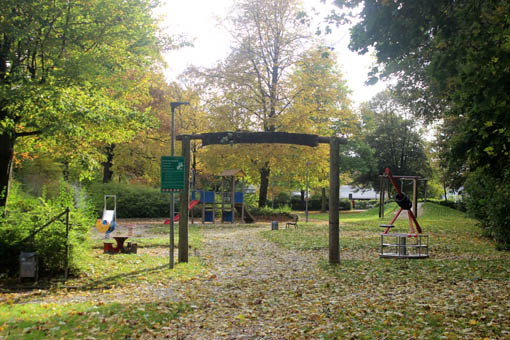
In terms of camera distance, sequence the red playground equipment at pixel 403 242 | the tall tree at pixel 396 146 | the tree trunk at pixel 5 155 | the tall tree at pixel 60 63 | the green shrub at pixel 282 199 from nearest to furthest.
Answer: the tall tree at pixel 60 63, the red playground equipment at pixel 403 242, the tree trunk at pixel 5 155, the green shrub at pixel 282 199, the tall tree at pixel 396 146

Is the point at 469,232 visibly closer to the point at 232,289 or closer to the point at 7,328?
the point at 232,289

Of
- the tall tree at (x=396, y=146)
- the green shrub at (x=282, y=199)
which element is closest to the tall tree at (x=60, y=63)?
the green shrub at (x=282, y=199)

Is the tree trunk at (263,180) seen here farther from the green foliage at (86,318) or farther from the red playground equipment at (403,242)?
the green foliage at (86,318)

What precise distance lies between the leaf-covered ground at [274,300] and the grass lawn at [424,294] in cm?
2

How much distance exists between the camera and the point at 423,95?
17.7 meters

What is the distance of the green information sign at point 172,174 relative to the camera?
1055 centimetres

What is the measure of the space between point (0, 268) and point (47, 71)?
5427 mm

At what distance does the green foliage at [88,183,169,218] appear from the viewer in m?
28.6

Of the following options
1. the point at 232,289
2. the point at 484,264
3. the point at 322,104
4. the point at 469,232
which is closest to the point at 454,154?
the point at 484,264

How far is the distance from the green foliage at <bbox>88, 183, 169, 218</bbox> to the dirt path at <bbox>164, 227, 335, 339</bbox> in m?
16.9

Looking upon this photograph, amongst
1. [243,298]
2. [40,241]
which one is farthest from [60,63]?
[243,298]

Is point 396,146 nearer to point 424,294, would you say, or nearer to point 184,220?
point 184,220

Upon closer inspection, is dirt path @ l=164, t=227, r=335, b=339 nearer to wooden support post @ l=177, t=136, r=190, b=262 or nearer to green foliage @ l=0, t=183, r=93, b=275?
wooden support post @ l=177, t=136, r=190, b=262

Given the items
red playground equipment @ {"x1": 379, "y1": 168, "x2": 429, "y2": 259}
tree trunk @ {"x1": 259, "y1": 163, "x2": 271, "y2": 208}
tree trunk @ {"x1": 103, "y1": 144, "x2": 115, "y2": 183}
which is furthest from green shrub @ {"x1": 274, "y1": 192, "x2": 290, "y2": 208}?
red playground equipment @ {"x1": 379, "y1": 168, "x2": 429, "y2": 259}
